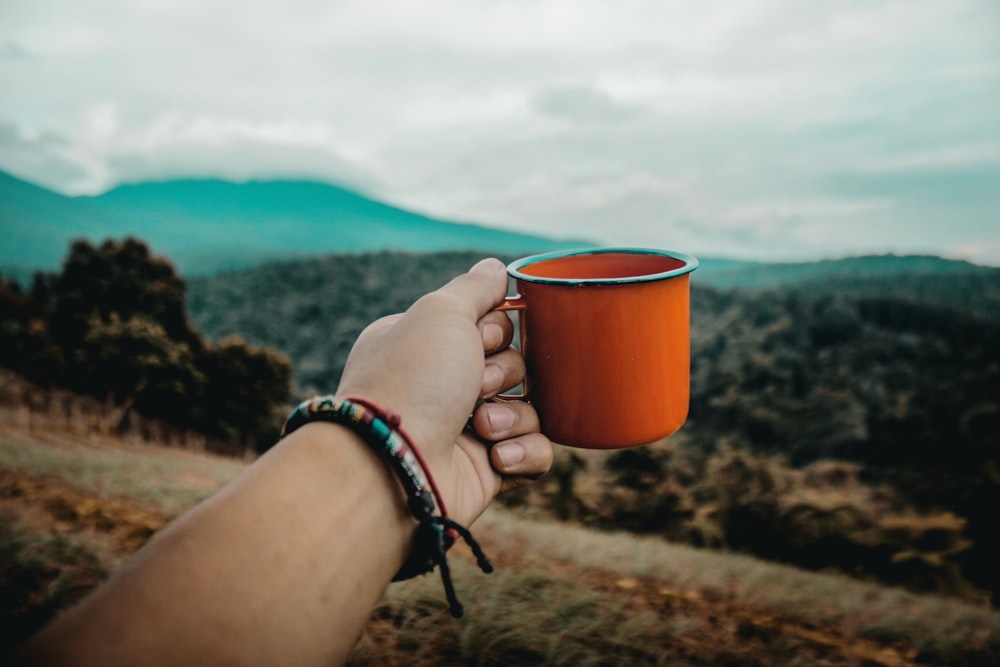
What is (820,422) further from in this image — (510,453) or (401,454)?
(401,454)

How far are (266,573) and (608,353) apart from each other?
100 centimetres

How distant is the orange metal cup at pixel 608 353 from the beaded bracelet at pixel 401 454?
50 centimetres

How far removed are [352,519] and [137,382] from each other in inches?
928

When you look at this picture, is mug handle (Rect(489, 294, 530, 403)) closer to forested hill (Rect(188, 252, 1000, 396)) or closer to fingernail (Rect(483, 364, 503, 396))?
fingernail (Rect(483, 364, 503, 396))

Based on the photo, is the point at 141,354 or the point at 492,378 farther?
the point at 141,354

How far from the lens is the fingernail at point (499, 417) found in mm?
1939

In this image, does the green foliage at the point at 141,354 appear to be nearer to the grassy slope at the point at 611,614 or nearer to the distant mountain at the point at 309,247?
Result: the grassy slope at the point at 611,614

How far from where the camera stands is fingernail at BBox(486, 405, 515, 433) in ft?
6.36

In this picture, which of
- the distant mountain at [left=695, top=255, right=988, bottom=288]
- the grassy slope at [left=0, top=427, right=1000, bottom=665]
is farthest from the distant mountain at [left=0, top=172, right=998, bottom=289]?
the grassy slope at [left=0, top=427, right=1000, bottom=665]

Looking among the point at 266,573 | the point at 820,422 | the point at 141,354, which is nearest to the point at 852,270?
the point at 820,422

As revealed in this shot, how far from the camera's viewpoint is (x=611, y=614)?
2.90 m

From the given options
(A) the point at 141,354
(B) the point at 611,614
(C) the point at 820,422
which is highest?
(B) the point at 611,614

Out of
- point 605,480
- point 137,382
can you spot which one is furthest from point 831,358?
point 137,382

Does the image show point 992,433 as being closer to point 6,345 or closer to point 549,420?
point 549,420
